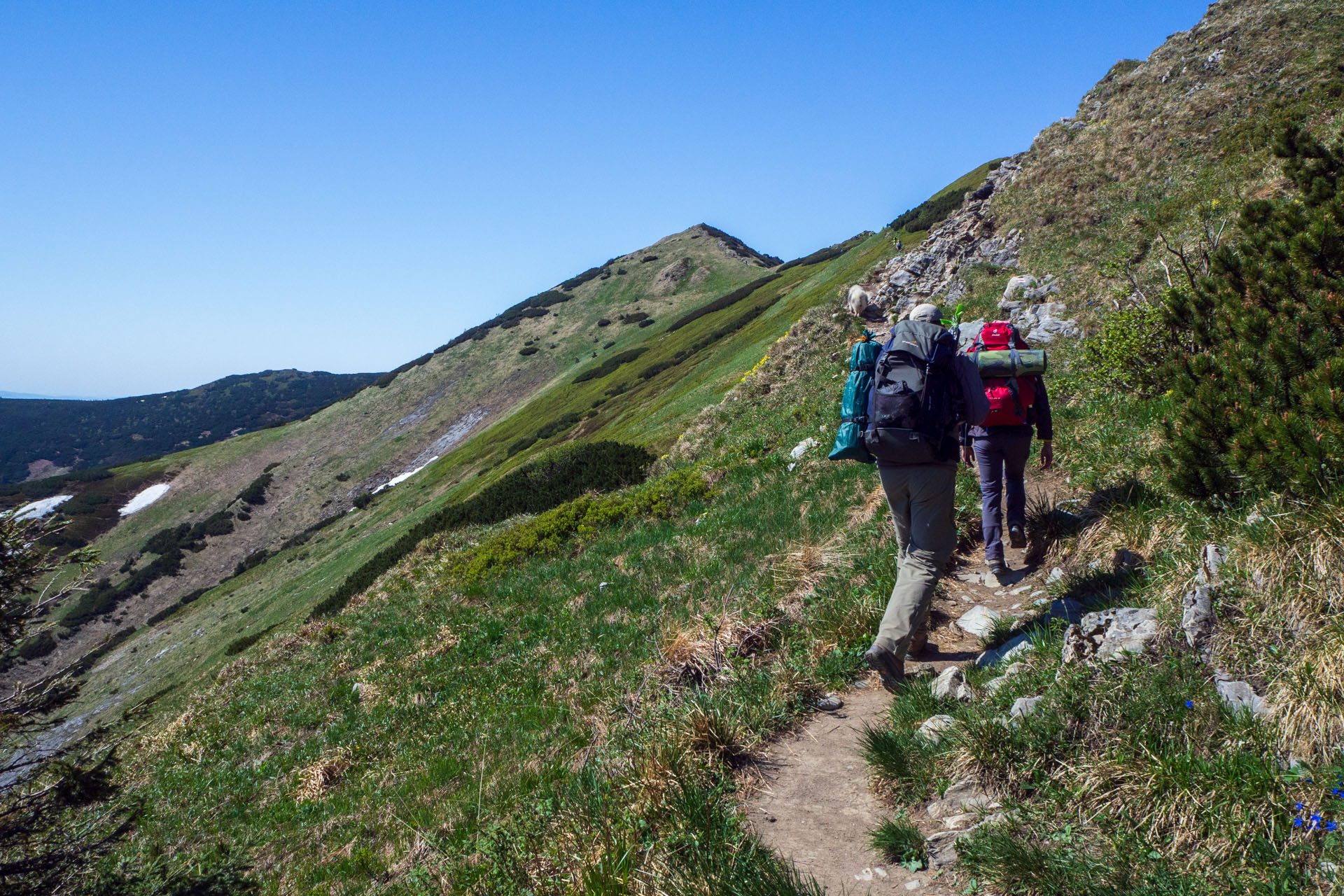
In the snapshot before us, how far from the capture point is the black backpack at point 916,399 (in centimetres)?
553

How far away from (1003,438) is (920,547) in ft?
7.31

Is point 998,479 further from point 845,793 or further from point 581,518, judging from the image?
point 581,518

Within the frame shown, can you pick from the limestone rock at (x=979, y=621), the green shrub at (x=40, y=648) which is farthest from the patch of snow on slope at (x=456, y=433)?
the limestone rock at (x=979, y=621)

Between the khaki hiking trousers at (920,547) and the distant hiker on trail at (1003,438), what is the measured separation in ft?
5.89

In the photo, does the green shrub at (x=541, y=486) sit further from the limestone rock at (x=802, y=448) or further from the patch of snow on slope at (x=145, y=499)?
the patch of snow on slope at (x=145, y=499)

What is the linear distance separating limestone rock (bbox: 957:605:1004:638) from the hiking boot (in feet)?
3.69

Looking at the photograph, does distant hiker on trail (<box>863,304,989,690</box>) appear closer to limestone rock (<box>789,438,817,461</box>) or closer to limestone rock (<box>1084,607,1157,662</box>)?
limestone rock (<box>1084,607,1157,662</box>)

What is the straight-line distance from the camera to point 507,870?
457 centimetres

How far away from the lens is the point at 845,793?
4703 mm

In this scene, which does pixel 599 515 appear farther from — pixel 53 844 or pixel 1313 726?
pixel 1313 726

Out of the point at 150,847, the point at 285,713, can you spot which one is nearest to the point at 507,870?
the point at 150,847

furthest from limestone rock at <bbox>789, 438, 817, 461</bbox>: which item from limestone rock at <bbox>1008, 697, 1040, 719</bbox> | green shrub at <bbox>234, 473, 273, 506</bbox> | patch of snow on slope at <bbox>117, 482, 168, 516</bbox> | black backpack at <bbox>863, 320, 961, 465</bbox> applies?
patch of snow on slope at <bbox>117, 482, 168, 516</bbox>

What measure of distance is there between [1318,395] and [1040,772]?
310cm

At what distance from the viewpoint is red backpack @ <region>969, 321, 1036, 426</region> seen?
7203 millimetres
